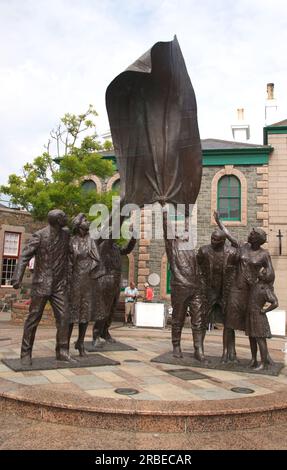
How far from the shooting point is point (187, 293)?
6.65m

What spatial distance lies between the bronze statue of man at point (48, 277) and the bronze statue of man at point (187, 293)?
1.74 m

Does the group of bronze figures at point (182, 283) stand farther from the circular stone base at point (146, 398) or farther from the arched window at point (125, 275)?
the arched window at point (125, 275)

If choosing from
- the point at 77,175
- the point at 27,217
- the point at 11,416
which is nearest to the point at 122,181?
the point at 11,416

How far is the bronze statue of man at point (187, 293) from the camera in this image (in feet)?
21.8

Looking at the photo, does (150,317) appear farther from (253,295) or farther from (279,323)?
(253,295)

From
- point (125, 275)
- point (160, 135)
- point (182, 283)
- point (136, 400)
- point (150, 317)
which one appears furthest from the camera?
point (125, 275)

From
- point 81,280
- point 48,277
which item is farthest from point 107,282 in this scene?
point 48,277

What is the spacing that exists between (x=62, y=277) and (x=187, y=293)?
6.39 ft

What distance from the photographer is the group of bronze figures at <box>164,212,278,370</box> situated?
6.16 meters

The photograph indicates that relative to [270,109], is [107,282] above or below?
below

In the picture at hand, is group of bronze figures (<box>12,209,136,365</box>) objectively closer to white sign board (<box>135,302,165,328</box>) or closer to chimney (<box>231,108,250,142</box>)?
white sign board (<box>135,302,165,328</box>)

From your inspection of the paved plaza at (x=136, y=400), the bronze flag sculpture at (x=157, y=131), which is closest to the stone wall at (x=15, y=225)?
the bronze flag sculpture at (x=157, y=131)
